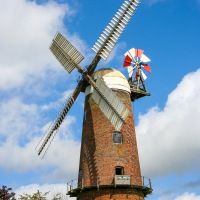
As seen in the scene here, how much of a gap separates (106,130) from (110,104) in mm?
2065

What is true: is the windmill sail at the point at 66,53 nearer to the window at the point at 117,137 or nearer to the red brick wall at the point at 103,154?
the red brick wall at the point at 103,154

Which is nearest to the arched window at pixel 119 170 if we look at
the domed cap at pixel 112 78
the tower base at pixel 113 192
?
the tower base at pixel 113 192

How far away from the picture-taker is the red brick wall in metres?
22.8

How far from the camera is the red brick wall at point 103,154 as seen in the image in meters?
22.8

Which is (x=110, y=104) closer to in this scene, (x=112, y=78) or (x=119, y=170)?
(x=112, y=78)

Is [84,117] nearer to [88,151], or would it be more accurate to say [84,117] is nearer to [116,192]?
[88,151]

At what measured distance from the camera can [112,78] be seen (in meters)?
25.8

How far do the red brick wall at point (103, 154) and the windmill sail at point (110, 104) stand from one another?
34.6 inches

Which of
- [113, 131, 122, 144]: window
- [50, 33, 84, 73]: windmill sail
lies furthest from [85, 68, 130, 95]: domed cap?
[113, 131, 122, 144]: window

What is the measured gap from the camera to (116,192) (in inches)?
871

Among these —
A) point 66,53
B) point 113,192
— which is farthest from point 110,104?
point 66,53

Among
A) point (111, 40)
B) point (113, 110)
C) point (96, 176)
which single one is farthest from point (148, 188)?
point (111, 40)

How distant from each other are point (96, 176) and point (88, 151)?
2029mm

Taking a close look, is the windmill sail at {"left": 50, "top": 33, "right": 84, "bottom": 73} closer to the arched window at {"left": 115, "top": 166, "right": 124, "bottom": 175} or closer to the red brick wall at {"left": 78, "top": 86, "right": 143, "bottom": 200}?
the red brick wall at {"left": 78, "top": 86, "right": 143, "bottom": 200}
